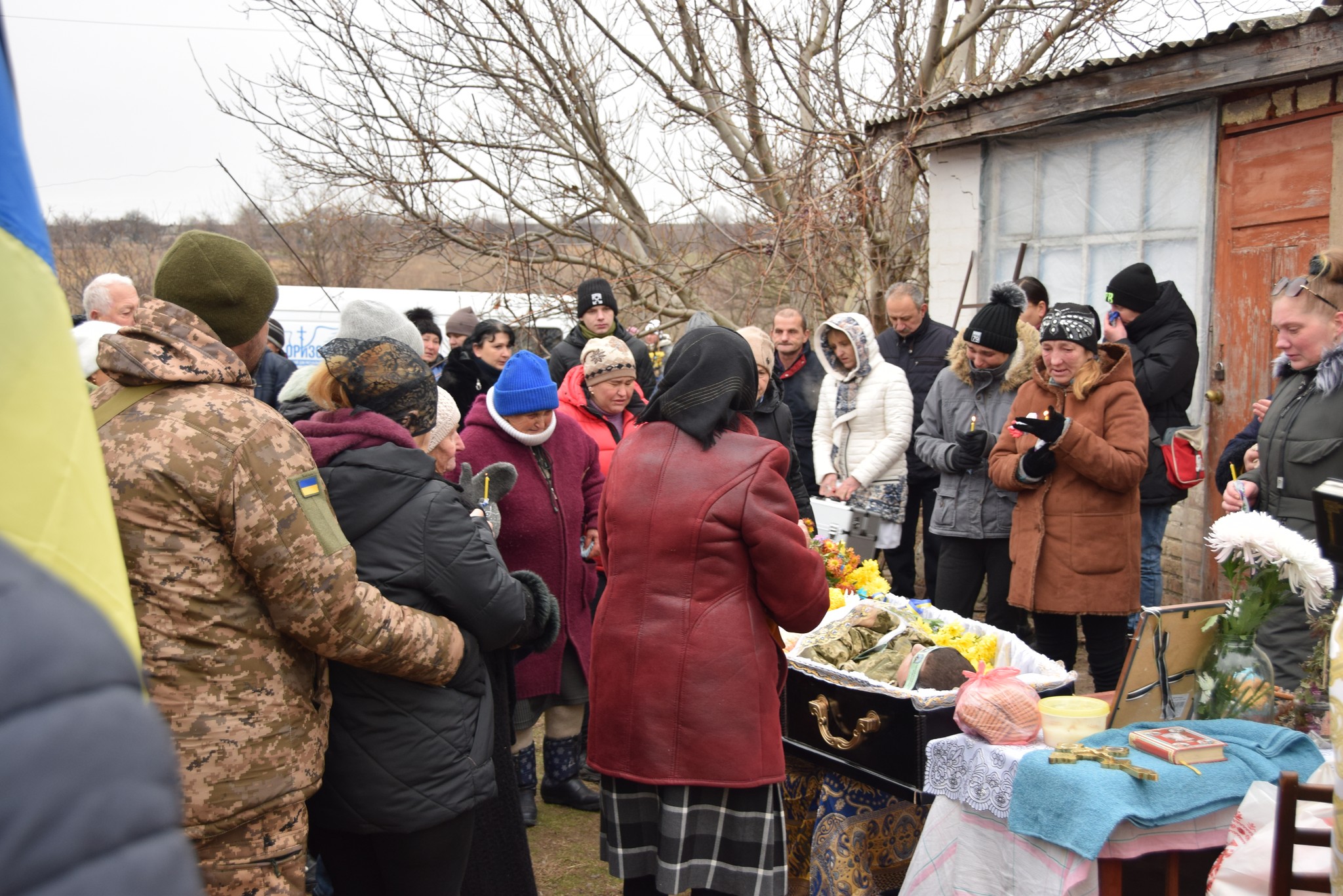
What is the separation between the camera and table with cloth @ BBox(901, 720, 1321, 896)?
2.60 meters

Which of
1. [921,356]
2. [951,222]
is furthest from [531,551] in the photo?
[951,222]

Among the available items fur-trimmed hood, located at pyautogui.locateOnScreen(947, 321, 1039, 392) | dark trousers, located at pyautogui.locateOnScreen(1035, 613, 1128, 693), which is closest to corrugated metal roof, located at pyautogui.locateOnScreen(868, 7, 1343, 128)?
fur-trimmed hood, located at pyautogui.locateOnScreen(947, 321, 1039, 392)

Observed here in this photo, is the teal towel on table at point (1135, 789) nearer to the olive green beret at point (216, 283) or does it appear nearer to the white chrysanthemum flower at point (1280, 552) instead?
the white chrysanthemum flower at point (1280, 552)

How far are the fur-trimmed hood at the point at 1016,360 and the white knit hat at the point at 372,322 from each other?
10.4 ft

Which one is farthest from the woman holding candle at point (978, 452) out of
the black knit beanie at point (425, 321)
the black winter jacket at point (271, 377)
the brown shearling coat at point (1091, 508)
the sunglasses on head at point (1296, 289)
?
the black knit beanie at point (425, 321)

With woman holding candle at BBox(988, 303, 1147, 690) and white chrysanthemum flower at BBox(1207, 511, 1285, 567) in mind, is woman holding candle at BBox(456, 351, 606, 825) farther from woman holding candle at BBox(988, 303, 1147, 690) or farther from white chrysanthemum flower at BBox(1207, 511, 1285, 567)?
white chrysanthemum flower at BBox(1207, 511, 1285, 567)

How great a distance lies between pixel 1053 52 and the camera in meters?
10.0

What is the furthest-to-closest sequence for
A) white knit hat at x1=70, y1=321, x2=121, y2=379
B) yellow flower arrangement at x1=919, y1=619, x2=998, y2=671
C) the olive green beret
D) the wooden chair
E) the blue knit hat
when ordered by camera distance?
the blue knit hat < yellow flower arrangement at x1=919, y1=619, x2=998, y2=671 < white knit hat at x1=70, y1=321, x2=121, y2=379 < the olive green beret < the wooden chair

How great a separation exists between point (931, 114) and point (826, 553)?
468cm

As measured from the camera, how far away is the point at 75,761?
1.68ft

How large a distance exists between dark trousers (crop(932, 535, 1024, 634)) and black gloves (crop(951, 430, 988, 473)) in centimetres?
38

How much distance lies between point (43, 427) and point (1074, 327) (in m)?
4.29

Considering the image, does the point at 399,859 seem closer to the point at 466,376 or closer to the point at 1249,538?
the point at 1249,538

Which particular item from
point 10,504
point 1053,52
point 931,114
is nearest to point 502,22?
point 931,114
